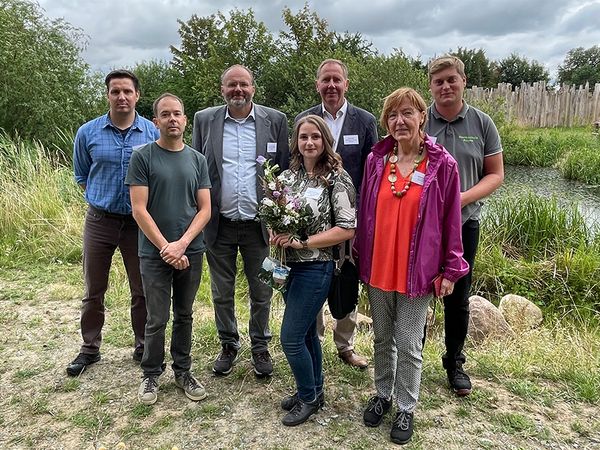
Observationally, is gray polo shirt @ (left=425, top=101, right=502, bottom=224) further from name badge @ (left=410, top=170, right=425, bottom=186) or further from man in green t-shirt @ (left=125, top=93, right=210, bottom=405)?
man in green t-shirt @ (left=125, top=93, right=210, bottom=405)

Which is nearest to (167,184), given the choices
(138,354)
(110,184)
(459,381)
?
(110,184)

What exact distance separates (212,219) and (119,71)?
3.94 ft

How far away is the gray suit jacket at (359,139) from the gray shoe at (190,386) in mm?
1756

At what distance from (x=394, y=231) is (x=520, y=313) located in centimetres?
343

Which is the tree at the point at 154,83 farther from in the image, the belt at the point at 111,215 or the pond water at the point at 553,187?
the belt at the point at 111,215

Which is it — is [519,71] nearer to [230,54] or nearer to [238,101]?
[230,54]

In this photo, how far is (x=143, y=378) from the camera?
334 centimetres

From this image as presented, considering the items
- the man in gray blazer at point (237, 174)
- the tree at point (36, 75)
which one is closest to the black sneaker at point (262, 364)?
the man in gray blazer at point (237, 174)

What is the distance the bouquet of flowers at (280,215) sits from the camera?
8.86 feet

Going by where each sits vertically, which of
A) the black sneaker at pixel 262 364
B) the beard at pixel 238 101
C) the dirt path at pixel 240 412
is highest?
the beard at pixel 238 101

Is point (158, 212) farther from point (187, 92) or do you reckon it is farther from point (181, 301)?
point (187, 92)

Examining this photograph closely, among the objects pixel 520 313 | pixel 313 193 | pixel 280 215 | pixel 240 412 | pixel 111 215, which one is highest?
pixel 313 193

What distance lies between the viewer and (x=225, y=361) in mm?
3643

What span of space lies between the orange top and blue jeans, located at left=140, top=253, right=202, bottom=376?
117cm
